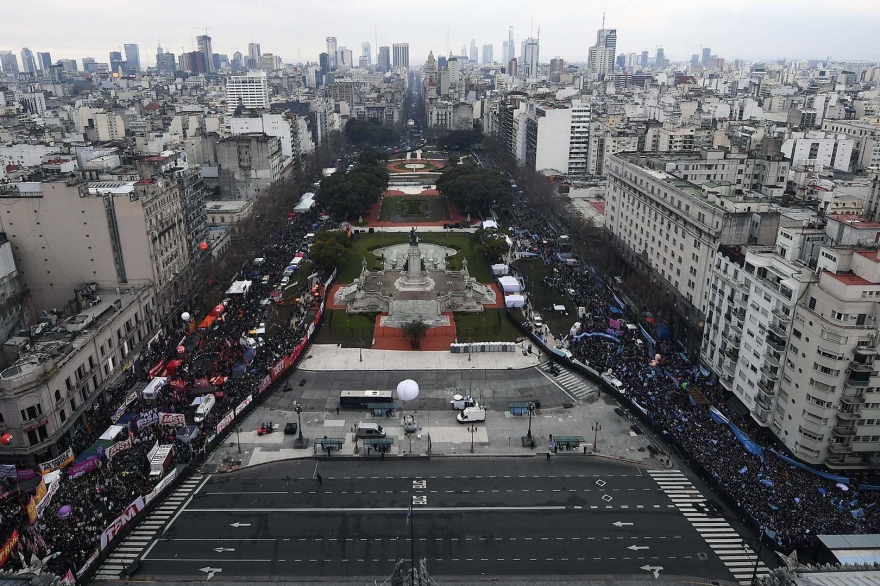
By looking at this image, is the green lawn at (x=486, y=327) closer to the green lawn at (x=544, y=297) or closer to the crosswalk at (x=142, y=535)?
the green lawn at (x=544, y=297)

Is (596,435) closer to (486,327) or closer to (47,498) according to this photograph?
(486,327)

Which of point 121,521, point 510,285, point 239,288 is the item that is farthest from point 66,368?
point 510,285

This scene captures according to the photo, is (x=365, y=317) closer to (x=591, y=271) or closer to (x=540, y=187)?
(x=591, y=271)

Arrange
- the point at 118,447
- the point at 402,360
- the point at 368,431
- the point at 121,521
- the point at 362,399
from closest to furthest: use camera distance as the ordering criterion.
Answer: the point at 121,521 < the point at 118,447 < the point at 368,431 < the point at 362,399 < the point at 402,360

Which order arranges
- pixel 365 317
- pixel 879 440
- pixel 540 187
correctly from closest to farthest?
pixel 879 440 → pixel 365 317 → pixel 540 187

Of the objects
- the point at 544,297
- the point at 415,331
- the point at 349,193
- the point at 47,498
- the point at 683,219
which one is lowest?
the point at 544,297

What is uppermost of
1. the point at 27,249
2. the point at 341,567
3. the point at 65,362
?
the point at 27,249

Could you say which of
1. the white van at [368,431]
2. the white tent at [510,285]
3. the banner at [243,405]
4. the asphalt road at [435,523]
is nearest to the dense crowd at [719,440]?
the asphalt road at [435,523]

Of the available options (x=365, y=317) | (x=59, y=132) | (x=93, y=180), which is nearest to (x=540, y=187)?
(x=365, y=317)
